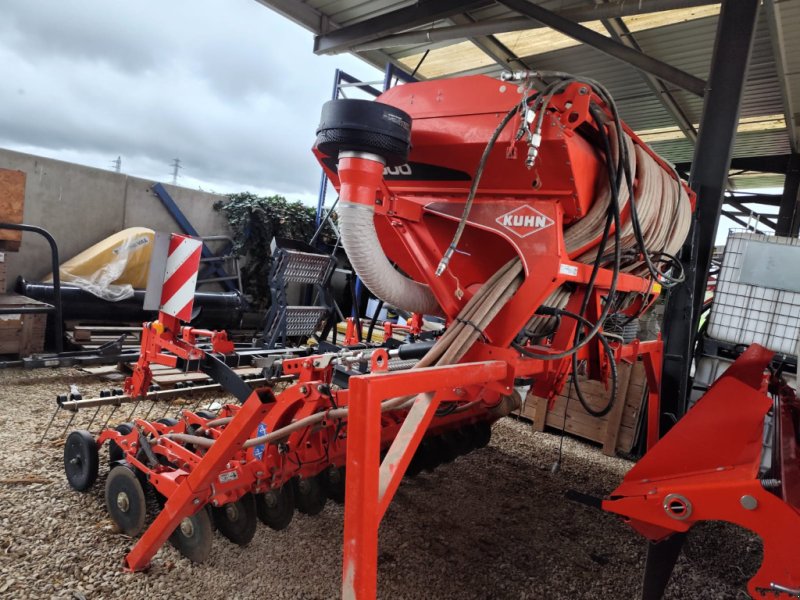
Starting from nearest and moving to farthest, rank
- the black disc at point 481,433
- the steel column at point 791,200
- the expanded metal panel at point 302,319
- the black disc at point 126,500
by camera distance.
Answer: the black disc at point 126,500 < the black disc at point 481,433 < the expanded metal panel at point 302,319 < the steel column at point 791,200

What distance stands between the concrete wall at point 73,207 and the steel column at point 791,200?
1009cm

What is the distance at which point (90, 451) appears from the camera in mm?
2773

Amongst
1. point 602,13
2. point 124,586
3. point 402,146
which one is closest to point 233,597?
point 124,586

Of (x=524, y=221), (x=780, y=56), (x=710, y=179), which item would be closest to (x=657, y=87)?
(x=780, y=56)

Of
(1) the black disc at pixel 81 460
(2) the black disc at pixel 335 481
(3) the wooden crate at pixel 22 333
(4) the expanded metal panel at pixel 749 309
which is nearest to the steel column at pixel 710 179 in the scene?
(4) the expanded metal panel at pixel 749 309

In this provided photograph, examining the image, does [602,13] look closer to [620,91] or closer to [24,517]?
[620,91]

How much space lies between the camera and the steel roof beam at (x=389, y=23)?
5.54 meters

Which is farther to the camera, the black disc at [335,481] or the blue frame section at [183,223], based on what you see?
the blue frame section at [183,223]

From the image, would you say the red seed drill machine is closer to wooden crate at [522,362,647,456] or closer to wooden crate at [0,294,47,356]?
wooden crate at [522,362,647,456]

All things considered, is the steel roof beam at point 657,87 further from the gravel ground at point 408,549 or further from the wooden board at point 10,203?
the wooden board at point 10,203

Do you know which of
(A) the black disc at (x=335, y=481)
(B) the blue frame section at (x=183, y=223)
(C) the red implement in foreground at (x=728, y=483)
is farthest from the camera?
(B) the blue frame section at (x=183, y=223)

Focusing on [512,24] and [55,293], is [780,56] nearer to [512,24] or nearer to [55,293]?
[512,24]

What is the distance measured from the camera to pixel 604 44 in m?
5.39

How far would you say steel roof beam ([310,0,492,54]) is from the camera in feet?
18.2
